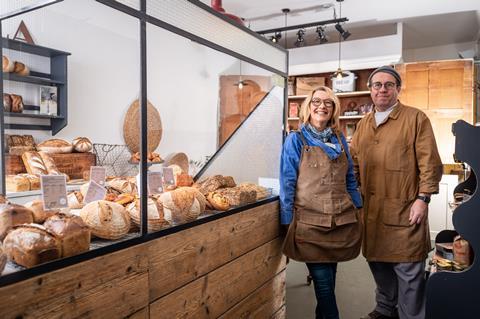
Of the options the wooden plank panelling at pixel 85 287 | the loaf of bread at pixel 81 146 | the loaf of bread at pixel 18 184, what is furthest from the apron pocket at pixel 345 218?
the loaf of bread at pixel 81 146

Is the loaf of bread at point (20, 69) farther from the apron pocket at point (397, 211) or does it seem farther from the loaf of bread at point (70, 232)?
the apron pocket at point (397, 211)

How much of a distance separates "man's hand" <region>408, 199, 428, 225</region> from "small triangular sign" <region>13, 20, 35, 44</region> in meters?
3.13

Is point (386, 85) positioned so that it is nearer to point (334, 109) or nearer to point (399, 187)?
point (334, 109)

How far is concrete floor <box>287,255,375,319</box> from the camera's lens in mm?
2631

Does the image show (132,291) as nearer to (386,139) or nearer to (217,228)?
(217,228)

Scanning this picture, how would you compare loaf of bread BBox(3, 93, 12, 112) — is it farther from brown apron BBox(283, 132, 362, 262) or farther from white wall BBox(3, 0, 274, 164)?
brown apron BBox(283, 132, 362, 262)

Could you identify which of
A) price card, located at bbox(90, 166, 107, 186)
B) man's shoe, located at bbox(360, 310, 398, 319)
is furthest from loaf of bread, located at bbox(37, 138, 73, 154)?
man's shoe, located at bbox(360, 310, 398, 319)

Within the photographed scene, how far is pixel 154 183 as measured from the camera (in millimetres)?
1427

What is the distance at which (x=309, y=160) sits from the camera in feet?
6.31

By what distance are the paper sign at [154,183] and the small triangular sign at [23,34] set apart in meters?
2.23

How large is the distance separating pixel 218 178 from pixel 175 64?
211 centimetres

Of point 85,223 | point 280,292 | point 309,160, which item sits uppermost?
point 309,160

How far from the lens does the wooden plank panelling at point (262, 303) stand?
1.73 metres

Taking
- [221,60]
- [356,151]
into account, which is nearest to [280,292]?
[356,151]
